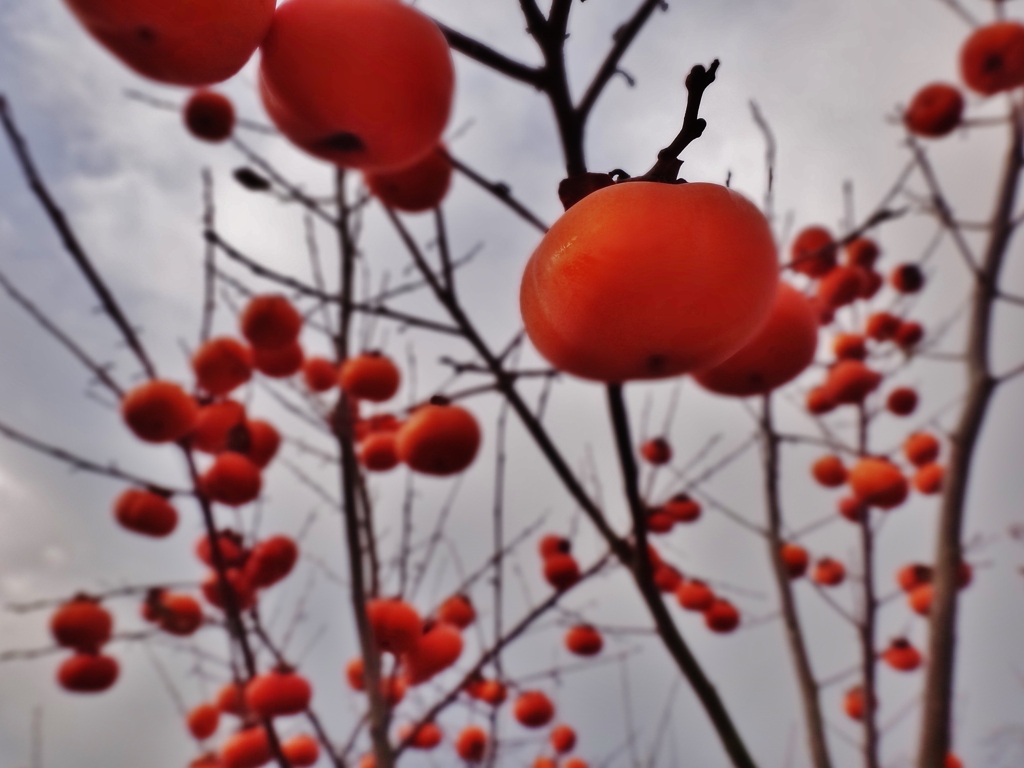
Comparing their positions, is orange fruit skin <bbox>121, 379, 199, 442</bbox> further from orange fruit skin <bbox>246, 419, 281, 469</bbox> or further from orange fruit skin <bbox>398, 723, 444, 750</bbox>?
orange fruit skin <bbox>398, 723, 444, 750</bbox>

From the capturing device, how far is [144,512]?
3.05 metres

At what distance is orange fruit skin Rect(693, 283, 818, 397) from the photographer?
4.30 feet

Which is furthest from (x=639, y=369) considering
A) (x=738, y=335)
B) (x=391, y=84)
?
(x=391, y=84)

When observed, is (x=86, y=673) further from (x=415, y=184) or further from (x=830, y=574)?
(x=830, y=574)

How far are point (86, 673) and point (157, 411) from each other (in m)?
2.15

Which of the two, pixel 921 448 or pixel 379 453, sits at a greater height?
pixel 379 453

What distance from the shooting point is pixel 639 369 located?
87cm

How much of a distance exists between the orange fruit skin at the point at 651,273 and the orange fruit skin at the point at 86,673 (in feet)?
13.8

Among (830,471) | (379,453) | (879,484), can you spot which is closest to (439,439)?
(379,453)

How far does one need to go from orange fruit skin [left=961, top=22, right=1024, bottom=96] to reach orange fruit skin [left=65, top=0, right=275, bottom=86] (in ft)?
14.3

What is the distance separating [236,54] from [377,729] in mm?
2406

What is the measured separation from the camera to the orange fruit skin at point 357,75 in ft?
3.25

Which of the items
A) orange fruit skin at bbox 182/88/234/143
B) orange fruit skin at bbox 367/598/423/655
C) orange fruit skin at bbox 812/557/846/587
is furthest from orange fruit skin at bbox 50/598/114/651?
orange fruit skin at bbox 812/557/846/587

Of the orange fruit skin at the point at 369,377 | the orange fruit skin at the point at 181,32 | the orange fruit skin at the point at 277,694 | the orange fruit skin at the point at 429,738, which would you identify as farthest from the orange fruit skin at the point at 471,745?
the orange fruit skin at the point at 181,32
